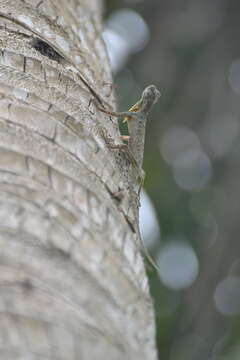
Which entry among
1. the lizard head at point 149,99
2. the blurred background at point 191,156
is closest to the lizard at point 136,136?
the lizard head at point 149,99

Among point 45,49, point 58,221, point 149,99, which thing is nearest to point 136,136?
point 149,99

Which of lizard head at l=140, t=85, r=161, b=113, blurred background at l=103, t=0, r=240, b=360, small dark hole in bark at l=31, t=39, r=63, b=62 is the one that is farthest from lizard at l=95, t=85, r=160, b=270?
blurred background at l=103, t=0, r=240, b=360

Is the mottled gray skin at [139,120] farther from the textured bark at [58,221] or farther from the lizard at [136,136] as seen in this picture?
the textured bark at [58,221]

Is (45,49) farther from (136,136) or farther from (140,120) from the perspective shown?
(140,120)

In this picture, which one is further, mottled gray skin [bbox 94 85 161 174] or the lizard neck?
mottled gray skin [bbox 94 85 161 174]

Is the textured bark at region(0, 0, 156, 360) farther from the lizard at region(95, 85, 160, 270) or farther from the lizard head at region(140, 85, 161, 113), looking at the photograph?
the lizard head at region(140, 85, 161, 113)

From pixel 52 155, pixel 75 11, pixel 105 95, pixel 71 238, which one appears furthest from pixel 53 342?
pixel 75 11
